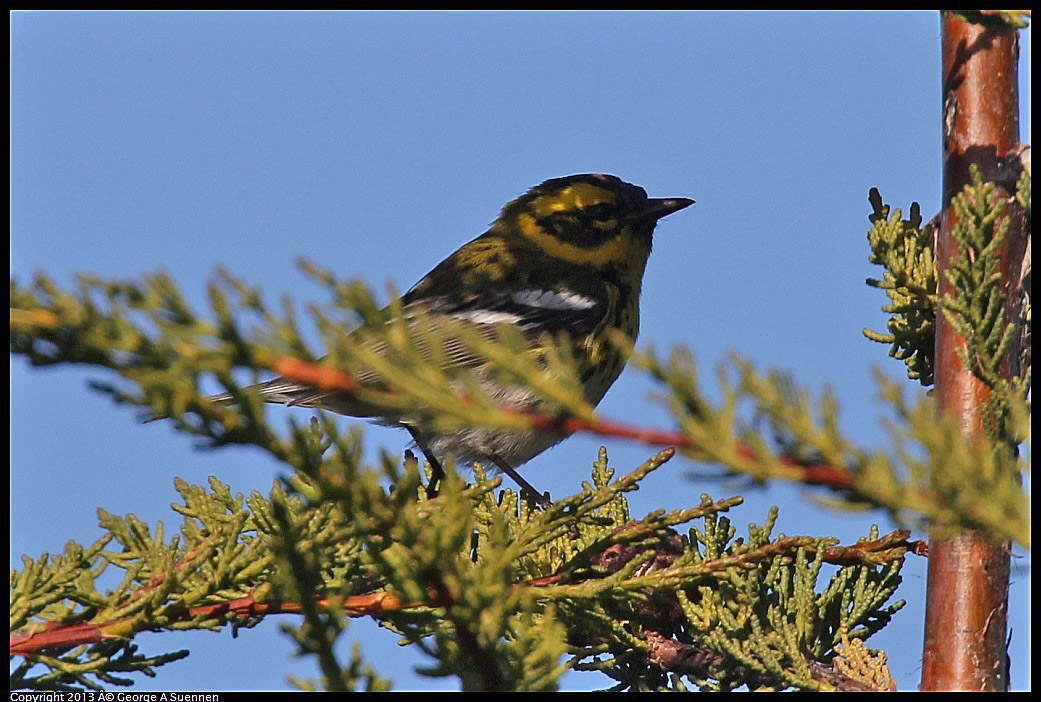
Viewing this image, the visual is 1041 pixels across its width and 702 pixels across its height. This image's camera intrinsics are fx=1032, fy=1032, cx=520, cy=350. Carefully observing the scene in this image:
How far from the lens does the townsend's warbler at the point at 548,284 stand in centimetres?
462

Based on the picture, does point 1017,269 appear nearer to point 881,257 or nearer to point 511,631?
point 881,257

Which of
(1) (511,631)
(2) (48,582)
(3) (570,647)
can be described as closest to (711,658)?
(3) (570,647)

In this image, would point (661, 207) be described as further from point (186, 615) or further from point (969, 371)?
point (186, 615)

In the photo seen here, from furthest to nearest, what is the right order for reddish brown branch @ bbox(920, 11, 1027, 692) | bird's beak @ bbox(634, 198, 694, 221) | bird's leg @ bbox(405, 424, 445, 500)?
bird's beak @ bbox(634, 198, 694, 221)
bird's leg @ bbox(405, 424, 445, 500)
reddish brown branch @ bbox(920, 11, 1027, 692)

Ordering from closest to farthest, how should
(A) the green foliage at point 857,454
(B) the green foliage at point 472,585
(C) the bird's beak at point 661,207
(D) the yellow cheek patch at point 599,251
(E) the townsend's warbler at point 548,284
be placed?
(A) the green foliage at point 857,454
(B) the green foliage at point 472,585
(E) the townsend's warbler at point 548,284
(C) the bird's beak at point 661,207
(D) the yellow cheek patch at point 599,251

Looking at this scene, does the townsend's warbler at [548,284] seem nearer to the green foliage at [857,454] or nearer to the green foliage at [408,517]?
the green foliage at [408,517]

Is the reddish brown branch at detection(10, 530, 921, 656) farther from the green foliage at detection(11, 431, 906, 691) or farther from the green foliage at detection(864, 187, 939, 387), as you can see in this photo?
the green foliage at detection(864, 187, 939, 387)

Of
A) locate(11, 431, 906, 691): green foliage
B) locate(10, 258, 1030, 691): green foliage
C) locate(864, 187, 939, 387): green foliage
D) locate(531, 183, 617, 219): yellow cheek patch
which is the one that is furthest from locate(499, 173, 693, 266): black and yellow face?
locate(10, 258, 1030, 691): green foliage

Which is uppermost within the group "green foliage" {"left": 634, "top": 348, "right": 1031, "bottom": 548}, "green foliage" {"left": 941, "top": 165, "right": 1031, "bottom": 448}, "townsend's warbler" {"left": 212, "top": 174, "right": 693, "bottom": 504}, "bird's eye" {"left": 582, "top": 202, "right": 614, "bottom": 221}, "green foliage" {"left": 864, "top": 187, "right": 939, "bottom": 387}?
"bird's eye" {"left": 582, "top": 202, "right": 614, "bottom": 221}

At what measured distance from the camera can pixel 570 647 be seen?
107 inches

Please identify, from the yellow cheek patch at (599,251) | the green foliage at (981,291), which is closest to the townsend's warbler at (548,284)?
the yellow cheek patch at (599,251)

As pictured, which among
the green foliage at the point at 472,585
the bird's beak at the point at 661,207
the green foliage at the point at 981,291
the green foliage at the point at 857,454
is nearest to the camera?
the green foliage at the point at 857,454

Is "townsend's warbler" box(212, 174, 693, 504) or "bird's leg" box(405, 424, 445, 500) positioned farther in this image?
"townsend's warbler" box(212, 174, 693, 504)

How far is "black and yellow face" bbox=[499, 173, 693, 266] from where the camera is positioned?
557 centimetres
